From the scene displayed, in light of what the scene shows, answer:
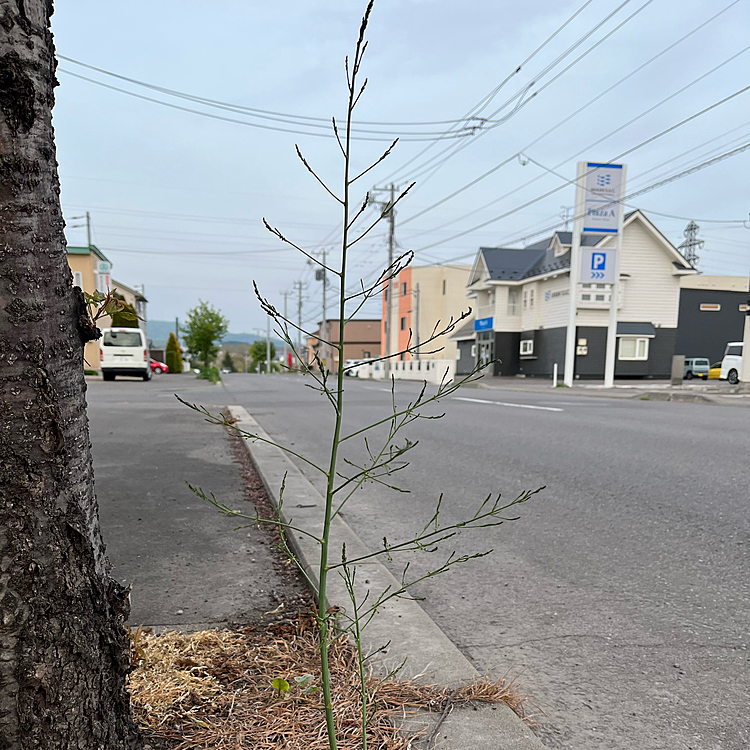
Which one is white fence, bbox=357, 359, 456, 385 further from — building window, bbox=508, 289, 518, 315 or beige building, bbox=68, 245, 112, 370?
beige building, bbox=68, 245, 112, 370

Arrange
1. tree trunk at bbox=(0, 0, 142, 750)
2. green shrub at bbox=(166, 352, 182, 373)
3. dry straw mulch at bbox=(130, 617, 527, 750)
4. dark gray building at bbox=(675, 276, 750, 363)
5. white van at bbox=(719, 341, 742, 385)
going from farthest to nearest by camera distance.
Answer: green shrub at bbox=(166, 352, 182, 373), dark gray building at bbox=(675, 276, 750, 363), white van at bbox=(719, 341, 742, 385), dry straw mulch at bbox=(130, 617, 527, 750), tree trunk at bbox=(0, 0, 142, 750)

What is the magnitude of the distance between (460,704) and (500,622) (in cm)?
88

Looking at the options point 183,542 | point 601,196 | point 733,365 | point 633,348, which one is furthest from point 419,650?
point 633,348

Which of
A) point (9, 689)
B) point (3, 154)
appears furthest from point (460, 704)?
point (3, 154)

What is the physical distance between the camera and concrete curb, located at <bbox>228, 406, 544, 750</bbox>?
5.06 feet

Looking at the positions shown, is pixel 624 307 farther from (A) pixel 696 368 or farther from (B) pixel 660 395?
(B) pixel 660 395

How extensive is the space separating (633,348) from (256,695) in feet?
103

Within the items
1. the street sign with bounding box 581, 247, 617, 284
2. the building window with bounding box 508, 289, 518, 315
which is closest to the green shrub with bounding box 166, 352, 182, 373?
the building window with bounding box 508, 289, 518, 315

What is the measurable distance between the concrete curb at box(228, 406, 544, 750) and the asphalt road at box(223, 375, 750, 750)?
200 millimetres

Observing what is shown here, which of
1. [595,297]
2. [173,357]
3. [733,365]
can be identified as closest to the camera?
[733,365]

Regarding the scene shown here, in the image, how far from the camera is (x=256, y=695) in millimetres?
1730

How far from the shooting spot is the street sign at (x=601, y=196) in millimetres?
21156

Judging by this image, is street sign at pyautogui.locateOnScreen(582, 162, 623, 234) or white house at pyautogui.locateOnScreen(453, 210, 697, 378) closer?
street sign at pyautogui.locateOnScreen(582, 162, 623, 234)

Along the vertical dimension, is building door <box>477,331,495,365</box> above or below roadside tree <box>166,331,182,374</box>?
above
